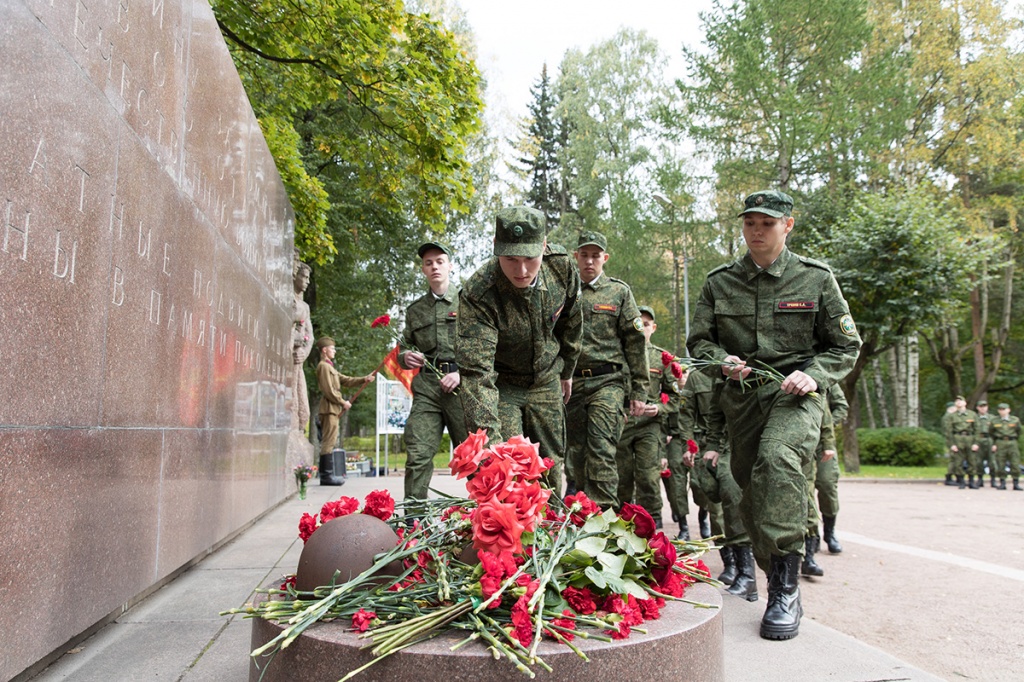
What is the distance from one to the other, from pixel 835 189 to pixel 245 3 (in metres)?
22.8

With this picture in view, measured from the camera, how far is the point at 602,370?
618cm

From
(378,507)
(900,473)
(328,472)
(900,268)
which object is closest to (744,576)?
(378,507)

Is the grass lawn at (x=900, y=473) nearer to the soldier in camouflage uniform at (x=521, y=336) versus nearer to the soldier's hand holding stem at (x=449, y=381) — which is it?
the soldier's hand holding stem at (x=449, y=381)

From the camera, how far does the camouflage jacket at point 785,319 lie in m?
4.46

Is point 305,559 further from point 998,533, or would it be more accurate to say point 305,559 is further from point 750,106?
point 750,106

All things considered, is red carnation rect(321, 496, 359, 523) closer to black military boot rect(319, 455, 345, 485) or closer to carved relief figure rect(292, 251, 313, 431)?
carved relief figure rect(292, 251, 313, 431)

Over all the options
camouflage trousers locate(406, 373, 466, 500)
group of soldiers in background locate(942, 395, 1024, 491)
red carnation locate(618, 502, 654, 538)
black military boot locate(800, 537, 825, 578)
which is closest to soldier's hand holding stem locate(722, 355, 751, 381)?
red carnation locate(618, 502, 654, 538)

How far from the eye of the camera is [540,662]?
77.7 inches

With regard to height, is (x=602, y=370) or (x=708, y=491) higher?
(x=602, y=370)

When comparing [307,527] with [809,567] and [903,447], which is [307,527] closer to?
[809,567]

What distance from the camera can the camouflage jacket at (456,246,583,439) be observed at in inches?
168

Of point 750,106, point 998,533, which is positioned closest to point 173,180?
point 998,533

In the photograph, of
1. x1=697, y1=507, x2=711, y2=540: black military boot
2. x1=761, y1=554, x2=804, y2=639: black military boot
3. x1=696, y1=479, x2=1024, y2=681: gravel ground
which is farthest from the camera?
x1=697, y1=507, x2=711, y2=540: black military boot

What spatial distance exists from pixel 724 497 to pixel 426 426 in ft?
7.78
